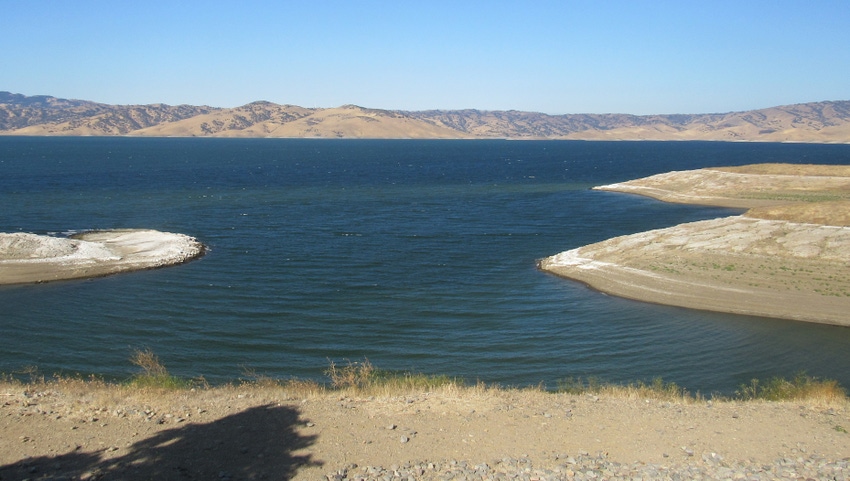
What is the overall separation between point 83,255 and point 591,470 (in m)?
39.8

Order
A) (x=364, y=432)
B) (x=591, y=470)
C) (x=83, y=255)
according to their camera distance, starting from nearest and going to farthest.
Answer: (x=591, y=470) → (x=364, y=432) → (x=83, y=255)

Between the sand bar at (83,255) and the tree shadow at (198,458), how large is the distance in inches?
1142

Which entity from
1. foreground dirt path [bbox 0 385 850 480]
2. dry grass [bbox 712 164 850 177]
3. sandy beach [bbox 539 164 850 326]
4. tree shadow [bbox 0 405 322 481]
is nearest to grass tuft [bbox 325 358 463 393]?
foreground dirt path [bbox 0 385 850 480]

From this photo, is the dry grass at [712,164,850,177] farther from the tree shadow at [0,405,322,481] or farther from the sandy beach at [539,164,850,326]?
the tree shadow at [0,405,322,481]

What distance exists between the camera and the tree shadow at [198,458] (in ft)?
42.5

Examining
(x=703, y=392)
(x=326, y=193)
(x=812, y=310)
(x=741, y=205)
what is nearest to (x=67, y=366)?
(x=703, y=392)

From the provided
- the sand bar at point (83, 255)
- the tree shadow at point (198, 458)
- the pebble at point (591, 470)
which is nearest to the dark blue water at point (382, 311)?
the sand bar at point (83, 255)

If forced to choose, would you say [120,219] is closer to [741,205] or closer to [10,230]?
[10,230]

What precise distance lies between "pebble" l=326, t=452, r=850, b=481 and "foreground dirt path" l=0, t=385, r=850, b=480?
0.41ft

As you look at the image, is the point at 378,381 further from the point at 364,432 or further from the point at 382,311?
the point at 382,311

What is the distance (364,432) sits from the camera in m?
15.2

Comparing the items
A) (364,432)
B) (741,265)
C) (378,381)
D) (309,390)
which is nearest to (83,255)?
(378,381)

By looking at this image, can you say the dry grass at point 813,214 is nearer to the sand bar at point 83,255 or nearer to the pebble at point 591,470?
the pebble at point 591,470

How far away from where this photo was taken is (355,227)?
2324 inches
